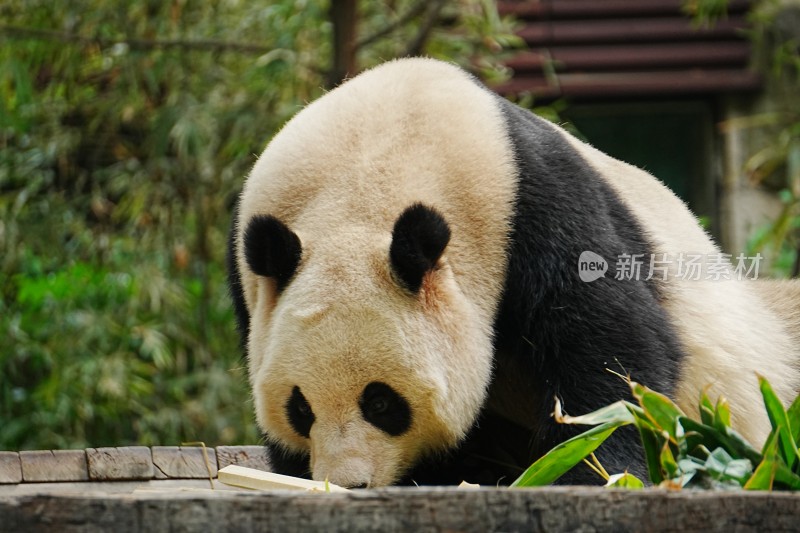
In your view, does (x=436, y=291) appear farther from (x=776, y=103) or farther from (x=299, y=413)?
(x=776, y=103)

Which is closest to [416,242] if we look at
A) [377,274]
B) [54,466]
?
[377,274]

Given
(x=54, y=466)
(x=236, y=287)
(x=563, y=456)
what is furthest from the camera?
(x=54, y=466)

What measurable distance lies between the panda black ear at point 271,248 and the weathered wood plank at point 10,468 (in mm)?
1164

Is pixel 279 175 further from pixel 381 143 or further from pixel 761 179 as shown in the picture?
pixel 761 179

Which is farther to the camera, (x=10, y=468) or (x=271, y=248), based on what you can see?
(x=10, y=468)

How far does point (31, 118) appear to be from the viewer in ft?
22.3

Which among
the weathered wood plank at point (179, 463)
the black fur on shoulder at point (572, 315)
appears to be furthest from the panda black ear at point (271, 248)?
the weathered wood plank at point (179, 463)

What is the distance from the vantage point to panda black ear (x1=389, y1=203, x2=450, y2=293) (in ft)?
8.61

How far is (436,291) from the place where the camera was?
2781mm

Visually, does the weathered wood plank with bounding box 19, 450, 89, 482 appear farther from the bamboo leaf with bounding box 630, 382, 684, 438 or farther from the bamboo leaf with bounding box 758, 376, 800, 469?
the bamboo leaf with bounding box 758, 376, 800, 469

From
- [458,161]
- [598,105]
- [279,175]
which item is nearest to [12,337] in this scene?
[279,175]

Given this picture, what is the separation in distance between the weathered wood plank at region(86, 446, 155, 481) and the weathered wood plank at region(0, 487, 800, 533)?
6.93 ft

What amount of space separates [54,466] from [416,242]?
1.60 meters

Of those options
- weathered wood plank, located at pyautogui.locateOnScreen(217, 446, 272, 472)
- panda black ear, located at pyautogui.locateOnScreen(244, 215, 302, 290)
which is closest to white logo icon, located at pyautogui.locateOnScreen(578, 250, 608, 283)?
panda black ear, located at pyautogui.locateOnScreen(244, 215, 302, 290)
